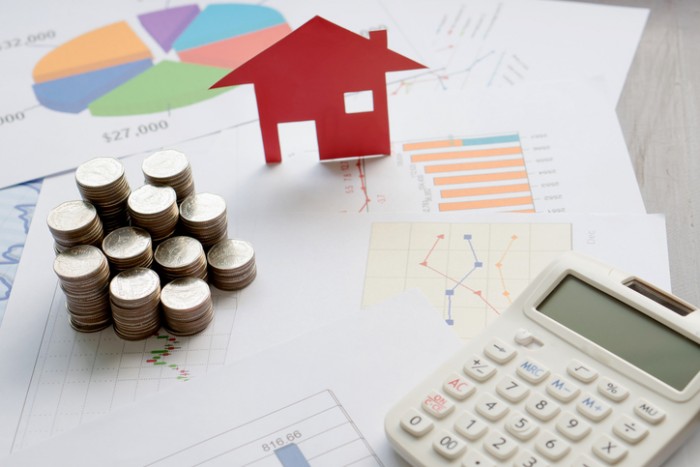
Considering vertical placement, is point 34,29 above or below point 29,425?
above

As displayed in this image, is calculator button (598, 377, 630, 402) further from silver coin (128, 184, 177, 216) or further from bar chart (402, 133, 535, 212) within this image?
silver coin (128, 184, 177, 216)

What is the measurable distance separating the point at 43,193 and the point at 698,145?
1.80 ft

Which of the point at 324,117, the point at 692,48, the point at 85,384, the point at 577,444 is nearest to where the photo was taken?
the point at 577,444

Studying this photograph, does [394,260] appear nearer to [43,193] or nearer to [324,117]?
[324,117]

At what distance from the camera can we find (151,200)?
662mm

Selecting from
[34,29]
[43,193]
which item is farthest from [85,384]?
[34,29]

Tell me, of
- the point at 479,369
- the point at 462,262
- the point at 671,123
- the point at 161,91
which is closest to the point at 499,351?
the point at 479,369

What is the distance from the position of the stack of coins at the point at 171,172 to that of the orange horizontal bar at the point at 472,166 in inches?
7.8

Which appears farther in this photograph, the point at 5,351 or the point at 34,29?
the point at 34,29

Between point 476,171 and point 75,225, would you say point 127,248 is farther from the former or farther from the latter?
point 476,171

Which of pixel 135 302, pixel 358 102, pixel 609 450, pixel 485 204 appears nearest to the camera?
pixel 609 450

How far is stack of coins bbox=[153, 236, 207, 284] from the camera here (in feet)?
2.12

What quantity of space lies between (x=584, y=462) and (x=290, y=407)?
0.18 meters

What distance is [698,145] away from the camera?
776 mm
